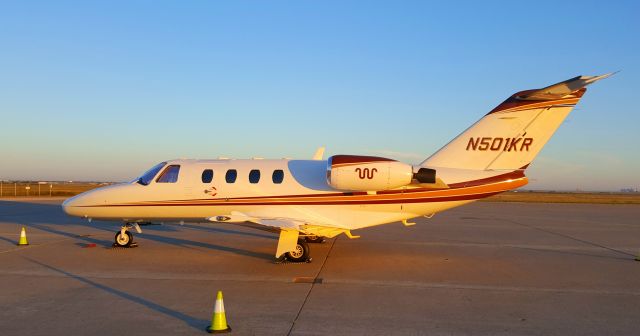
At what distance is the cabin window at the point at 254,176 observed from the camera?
13.1m

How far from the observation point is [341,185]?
11.9m

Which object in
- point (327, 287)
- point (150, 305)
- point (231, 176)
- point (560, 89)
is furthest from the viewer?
point (231, 176)

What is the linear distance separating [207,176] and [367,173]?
4675 mm

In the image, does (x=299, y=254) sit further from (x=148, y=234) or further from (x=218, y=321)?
(x=148, y=234)

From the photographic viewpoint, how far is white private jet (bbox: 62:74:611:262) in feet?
38.4

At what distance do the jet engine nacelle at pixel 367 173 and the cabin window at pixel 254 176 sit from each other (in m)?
2.29

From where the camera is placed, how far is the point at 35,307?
755 centimetres

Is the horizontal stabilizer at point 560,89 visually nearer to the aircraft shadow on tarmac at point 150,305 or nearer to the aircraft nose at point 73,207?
the aircraft shadow on tarmac at point 150,305

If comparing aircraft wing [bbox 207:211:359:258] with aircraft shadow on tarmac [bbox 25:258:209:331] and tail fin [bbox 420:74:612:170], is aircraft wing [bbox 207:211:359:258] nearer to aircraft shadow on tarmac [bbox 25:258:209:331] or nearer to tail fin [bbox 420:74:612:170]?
aircraft shadow on tarmac [bbox 25:258:209:331]

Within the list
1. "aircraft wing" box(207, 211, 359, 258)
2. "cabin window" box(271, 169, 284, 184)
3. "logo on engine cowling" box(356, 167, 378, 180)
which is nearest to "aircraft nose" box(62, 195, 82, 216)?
"aircraft wing" box(207, 211, 359, 258)

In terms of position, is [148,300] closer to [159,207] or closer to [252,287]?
[252,287]

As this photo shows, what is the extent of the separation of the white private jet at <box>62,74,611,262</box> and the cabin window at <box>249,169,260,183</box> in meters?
0.03

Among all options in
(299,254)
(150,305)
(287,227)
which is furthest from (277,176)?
(150,305)

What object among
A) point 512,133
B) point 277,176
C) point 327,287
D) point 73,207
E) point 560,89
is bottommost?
point 327,287
